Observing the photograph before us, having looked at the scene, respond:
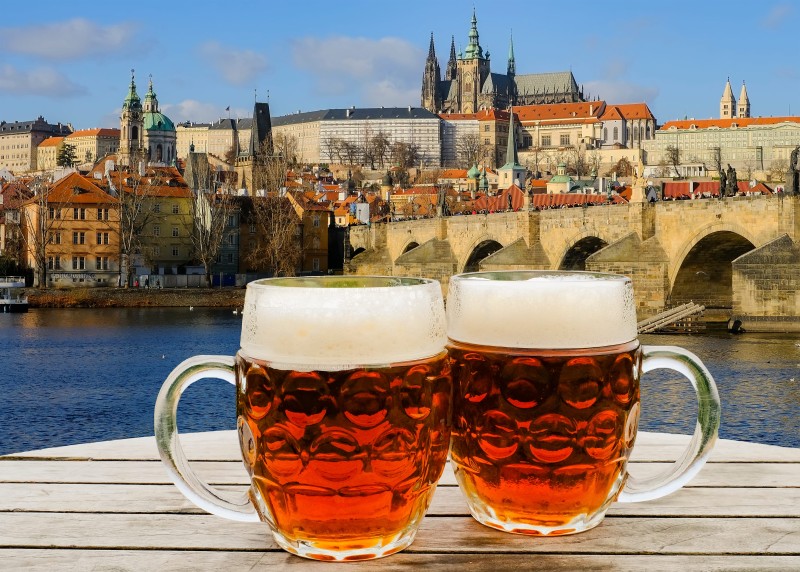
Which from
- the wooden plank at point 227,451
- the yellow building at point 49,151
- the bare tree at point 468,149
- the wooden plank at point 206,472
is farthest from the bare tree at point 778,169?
the wooden plank at point 206,472

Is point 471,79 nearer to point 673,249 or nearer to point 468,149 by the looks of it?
point 468,149

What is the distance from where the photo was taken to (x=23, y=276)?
1732 inches

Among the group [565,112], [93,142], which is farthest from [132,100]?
[565,112]

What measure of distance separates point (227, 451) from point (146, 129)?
4681 inches

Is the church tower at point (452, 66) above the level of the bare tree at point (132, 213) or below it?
above

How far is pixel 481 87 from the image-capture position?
15388 cm

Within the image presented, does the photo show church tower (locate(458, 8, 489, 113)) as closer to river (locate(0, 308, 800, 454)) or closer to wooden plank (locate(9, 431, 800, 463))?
river (locate(0, 308, 800, 454))

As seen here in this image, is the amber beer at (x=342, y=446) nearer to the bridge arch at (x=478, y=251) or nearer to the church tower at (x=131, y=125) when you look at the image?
the bridge arch at (x=478, y=251)

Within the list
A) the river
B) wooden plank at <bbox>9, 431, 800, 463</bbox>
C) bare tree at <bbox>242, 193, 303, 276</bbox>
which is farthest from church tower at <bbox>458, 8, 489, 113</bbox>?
wooden plank at <bbox>9, 431, 800, 463</bbox>

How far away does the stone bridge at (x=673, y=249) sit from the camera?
2550 centimetres

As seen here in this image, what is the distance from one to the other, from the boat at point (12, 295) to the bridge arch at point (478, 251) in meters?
15.6

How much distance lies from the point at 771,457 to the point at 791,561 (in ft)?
2.10

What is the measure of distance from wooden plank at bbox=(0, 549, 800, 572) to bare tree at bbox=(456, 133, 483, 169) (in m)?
131

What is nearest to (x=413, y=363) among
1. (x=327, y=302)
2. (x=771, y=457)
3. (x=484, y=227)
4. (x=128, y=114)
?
(x=327, y=302)
